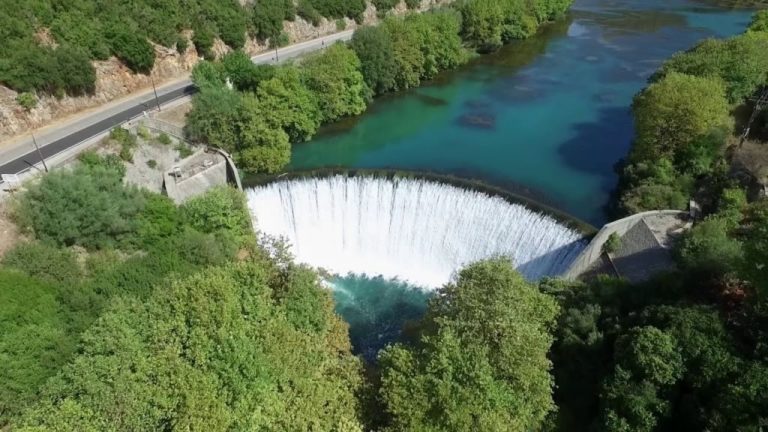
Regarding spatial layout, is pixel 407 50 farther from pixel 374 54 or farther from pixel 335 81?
pixel 335 81

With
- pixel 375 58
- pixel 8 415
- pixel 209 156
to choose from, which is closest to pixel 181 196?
pixel 209 156

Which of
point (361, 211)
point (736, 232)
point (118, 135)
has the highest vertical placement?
point (118, 135)

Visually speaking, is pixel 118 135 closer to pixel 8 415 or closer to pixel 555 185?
pixel 8 415

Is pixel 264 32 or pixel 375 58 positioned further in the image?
pixel 264 32

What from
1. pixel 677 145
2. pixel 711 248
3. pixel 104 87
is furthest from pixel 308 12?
pixel 711 248

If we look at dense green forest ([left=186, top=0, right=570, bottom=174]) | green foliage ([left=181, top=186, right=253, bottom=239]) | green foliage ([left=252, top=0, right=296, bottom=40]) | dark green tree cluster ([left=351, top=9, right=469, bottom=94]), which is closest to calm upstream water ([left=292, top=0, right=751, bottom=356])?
dark green tree cluster ([left=351, top=9, right=469, bottom=94])

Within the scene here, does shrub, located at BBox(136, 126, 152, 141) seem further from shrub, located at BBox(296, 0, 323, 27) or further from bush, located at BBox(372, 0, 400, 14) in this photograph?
bush, located at BBox(372, 0, 400, 14)
